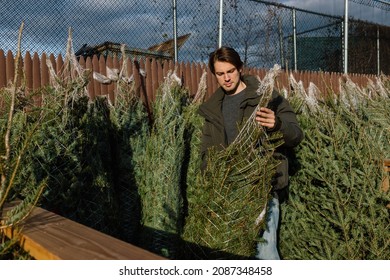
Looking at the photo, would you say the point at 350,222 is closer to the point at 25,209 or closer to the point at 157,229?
the point at 157,229

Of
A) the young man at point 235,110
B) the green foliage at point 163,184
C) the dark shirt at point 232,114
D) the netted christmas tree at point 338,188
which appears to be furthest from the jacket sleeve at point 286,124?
the green foliage at point 163,184

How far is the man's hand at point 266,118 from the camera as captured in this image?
235 centimetres

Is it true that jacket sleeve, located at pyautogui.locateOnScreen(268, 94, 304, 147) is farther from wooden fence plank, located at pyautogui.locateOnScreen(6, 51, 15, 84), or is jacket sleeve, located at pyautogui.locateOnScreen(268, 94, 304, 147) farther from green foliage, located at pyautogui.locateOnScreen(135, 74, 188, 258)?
wooden fence plank, located at pyautogui.locateOnScreen(6, 51, 15, 84)

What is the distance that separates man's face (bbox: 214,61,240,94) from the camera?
2816mm

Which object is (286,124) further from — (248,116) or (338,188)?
(338,188)

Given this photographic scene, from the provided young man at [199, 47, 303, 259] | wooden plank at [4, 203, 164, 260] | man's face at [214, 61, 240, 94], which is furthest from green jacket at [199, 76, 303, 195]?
wooden plank at [4, 203, 164, 260]

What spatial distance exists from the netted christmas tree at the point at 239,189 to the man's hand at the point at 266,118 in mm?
161

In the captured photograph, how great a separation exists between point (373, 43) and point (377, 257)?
11794mm

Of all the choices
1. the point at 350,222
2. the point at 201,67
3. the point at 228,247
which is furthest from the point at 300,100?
the point at 201,67

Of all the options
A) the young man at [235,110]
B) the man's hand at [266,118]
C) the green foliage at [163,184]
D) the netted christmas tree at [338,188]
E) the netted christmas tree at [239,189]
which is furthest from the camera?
the green foliage at [163,184]

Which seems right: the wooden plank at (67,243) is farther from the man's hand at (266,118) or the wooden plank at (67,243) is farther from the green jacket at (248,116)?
the green jacket at (248,116)

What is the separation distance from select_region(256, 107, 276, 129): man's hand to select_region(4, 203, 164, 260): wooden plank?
4.58 ft

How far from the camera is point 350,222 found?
10.9ft

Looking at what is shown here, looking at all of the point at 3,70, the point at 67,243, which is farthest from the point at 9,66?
the point at 67,243
